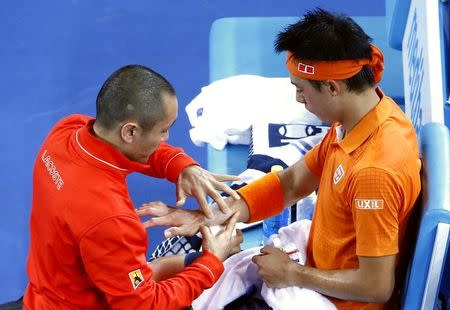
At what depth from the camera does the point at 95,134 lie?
229 centimetres

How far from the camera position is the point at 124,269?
220 cm

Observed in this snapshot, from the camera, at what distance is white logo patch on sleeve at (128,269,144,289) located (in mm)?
2217

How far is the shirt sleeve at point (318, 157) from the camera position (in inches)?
104

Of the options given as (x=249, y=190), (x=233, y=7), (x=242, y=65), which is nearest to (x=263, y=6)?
(x=233, y=7)

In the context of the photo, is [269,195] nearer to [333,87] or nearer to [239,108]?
[333,87]

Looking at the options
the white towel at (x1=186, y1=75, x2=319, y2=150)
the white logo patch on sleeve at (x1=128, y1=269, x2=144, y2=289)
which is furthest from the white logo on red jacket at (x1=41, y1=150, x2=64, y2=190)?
the white towel at (x1=186, y1=75, x2=319, y2=150)

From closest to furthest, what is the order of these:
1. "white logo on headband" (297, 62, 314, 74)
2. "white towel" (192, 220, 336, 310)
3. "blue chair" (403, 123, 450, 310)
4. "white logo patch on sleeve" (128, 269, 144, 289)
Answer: "blue chair" (403, 123, 450, 310), "white logo patch on sleeve" (128, 269, 144, 289), "white logo on headband" (297, 62, 314, 74), "white towel" (192, 220, 336, 310)

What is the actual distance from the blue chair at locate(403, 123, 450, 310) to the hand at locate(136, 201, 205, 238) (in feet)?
2.65

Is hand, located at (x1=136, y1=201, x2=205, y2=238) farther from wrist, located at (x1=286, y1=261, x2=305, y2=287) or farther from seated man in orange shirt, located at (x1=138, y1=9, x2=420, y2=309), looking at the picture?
wrist, located at (x1=286, y1=261, x2=305, y2=287)

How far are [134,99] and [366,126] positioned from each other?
28.1 inches

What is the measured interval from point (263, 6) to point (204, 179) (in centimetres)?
294

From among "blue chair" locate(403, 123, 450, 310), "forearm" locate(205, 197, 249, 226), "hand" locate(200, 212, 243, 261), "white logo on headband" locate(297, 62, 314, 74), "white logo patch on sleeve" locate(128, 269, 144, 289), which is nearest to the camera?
"blue chair" locate(403, 123, 450, 310)

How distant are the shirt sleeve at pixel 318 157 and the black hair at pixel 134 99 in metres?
0.67

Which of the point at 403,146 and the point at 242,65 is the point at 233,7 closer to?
the point at 242,65
